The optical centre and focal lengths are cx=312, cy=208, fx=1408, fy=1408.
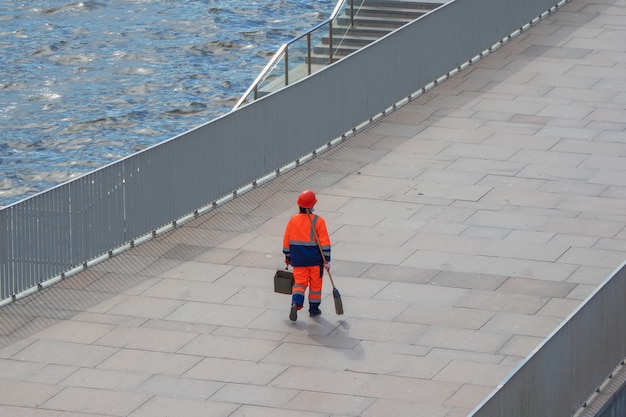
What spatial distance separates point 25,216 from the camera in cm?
1605

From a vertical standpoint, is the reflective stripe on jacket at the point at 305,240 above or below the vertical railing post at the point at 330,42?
above

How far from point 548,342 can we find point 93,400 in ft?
15.0

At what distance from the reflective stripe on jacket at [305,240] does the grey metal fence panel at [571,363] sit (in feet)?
10.4

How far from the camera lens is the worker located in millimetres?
15062

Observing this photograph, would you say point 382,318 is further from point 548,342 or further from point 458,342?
point 548,342

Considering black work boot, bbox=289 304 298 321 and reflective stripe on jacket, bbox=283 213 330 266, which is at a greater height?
reflective stripe on jacket, bbox=283 213 330 266

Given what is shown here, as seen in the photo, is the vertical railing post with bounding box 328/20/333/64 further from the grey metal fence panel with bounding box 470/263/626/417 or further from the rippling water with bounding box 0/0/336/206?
the rippling water with bounding box 0/0/336/206

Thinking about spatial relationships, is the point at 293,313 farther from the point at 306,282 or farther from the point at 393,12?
the point at 393,12

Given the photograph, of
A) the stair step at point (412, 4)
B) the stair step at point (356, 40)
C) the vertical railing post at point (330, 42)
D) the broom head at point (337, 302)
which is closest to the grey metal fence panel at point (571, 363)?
the broom head at point (337, 302)

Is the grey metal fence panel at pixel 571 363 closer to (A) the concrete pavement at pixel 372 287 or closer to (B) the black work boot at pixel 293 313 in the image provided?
(A) the concrete pavement at pixel 372 287

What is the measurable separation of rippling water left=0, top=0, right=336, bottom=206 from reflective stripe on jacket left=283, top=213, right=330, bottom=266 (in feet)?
62.8

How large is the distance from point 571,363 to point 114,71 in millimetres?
32741

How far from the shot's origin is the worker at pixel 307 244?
1506 centimetres

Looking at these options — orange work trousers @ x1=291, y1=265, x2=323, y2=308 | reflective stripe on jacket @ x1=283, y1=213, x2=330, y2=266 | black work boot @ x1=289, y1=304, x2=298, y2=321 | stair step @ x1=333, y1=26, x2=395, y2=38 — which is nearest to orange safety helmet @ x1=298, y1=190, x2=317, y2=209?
reflective stripe on jacket @ x1=283, y1=213, x2=330, y2=266
